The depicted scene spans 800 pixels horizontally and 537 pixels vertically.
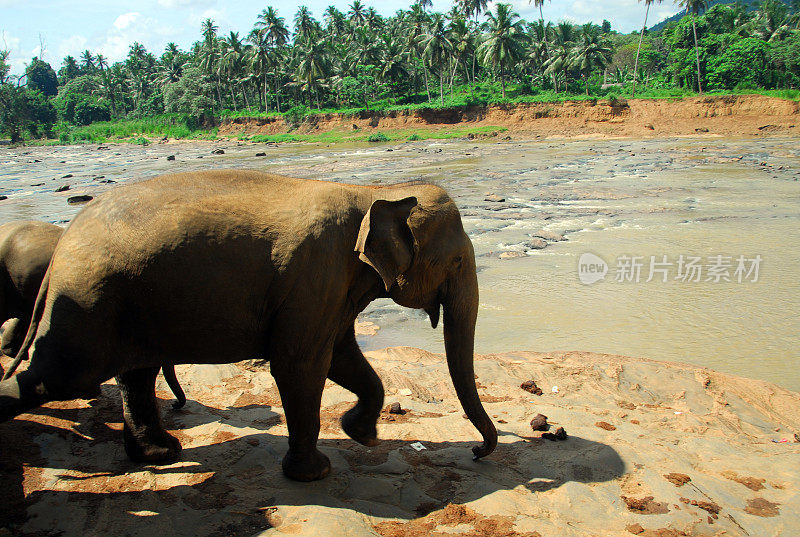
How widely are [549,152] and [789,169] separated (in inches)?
549

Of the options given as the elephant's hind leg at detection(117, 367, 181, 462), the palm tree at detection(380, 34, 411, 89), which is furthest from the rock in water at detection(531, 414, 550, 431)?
the palm tree at detection(380, 34, 411, 89)

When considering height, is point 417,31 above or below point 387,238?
above

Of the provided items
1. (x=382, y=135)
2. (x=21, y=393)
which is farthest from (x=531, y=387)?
(x=382, y=135)

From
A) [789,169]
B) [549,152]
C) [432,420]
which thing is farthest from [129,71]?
[432,420]

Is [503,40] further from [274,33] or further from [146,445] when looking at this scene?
[146,445]

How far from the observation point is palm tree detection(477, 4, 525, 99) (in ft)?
175

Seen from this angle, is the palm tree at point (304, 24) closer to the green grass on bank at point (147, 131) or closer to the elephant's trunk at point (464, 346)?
the green grass on bank at point (147, 131)

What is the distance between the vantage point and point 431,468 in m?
4.31

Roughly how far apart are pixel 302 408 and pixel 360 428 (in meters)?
0.82

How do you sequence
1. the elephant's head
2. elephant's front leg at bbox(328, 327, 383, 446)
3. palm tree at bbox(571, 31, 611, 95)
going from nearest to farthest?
the elephant's head → elephant's front leg at bbox(328, 327, 383, 446) → palm tree at bbox(571, 31, 611, 95)

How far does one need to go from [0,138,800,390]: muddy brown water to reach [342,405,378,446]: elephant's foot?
6.69 ft

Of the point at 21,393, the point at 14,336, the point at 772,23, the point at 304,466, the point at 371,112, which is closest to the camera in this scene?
the point at 21,393

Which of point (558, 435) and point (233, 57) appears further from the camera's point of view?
point (233, 57)

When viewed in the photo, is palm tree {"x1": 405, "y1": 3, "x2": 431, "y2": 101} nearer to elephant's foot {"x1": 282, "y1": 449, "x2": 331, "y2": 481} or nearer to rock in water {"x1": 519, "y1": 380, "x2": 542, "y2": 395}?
rock in water {"x1": 519, "y1": 380, "x2": 542, "y2": 395}
